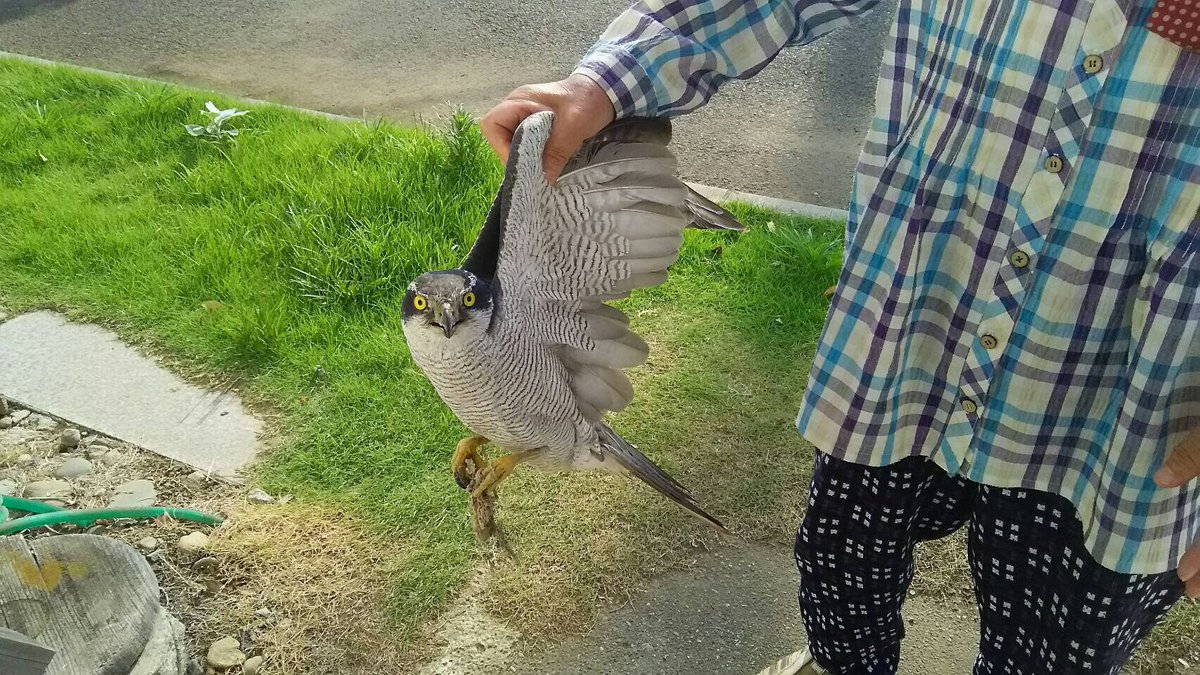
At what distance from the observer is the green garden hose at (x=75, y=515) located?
2154mm

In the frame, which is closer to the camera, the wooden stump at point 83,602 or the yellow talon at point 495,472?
the yellow talon at point 495,472

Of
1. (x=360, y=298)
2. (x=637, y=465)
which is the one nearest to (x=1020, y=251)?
(x=637, y=465)

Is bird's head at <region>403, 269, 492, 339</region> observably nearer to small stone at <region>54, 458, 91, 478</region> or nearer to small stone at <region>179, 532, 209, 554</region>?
small stone at <region>179, 532, 209, 554</region>

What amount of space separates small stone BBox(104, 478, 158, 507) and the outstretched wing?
164 cm

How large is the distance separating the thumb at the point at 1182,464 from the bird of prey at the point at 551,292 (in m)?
0.86

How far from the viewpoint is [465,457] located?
1744mm

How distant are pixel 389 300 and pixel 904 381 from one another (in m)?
2.38

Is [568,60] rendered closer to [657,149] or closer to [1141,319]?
[657,149]

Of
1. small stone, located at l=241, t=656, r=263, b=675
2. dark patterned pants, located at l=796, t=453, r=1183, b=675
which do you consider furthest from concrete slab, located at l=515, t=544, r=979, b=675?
small stone, located at l=241, t=656, r=263, b=675

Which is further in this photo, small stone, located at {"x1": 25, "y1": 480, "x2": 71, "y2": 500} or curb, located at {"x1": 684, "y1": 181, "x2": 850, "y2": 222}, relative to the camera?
curb, located at {"x1": 684, "y1": 181, "x2": 850, "y2": 222}

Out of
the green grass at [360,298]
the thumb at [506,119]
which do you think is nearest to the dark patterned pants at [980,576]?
the thumb at [506,119]

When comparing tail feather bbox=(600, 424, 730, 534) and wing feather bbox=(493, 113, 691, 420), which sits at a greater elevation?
wing feather bbox=(493, 113, 691, 420)

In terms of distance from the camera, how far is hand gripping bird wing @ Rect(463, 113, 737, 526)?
1.38 metres

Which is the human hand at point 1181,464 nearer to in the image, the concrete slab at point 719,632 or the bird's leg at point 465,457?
the bird's leg at point 465,457
